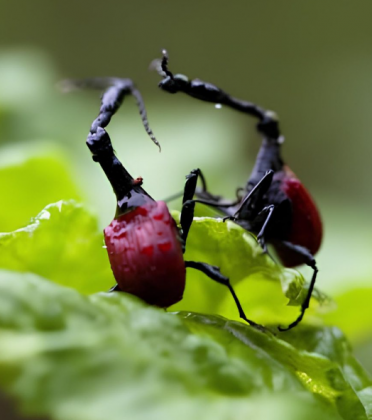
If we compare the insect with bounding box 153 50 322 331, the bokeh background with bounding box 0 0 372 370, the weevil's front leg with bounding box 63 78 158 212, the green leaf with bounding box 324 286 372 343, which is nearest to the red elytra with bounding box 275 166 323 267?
the insect with bounding box 153 50 322 331

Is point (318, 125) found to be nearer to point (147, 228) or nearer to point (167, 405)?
point (147, 228)

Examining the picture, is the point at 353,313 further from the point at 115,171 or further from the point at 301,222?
the point at 115,171

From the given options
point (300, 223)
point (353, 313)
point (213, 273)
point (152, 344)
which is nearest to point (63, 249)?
point (213, 273)

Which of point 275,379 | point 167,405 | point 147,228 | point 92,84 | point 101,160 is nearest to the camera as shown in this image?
point 167,405

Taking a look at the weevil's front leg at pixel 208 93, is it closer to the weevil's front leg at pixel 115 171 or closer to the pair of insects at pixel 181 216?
the pair of insects at pixel 181 216

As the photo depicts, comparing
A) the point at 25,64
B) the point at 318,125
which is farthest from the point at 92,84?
the point at 318,125

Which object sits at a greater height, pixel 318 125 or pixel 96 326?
pixel 318 125
